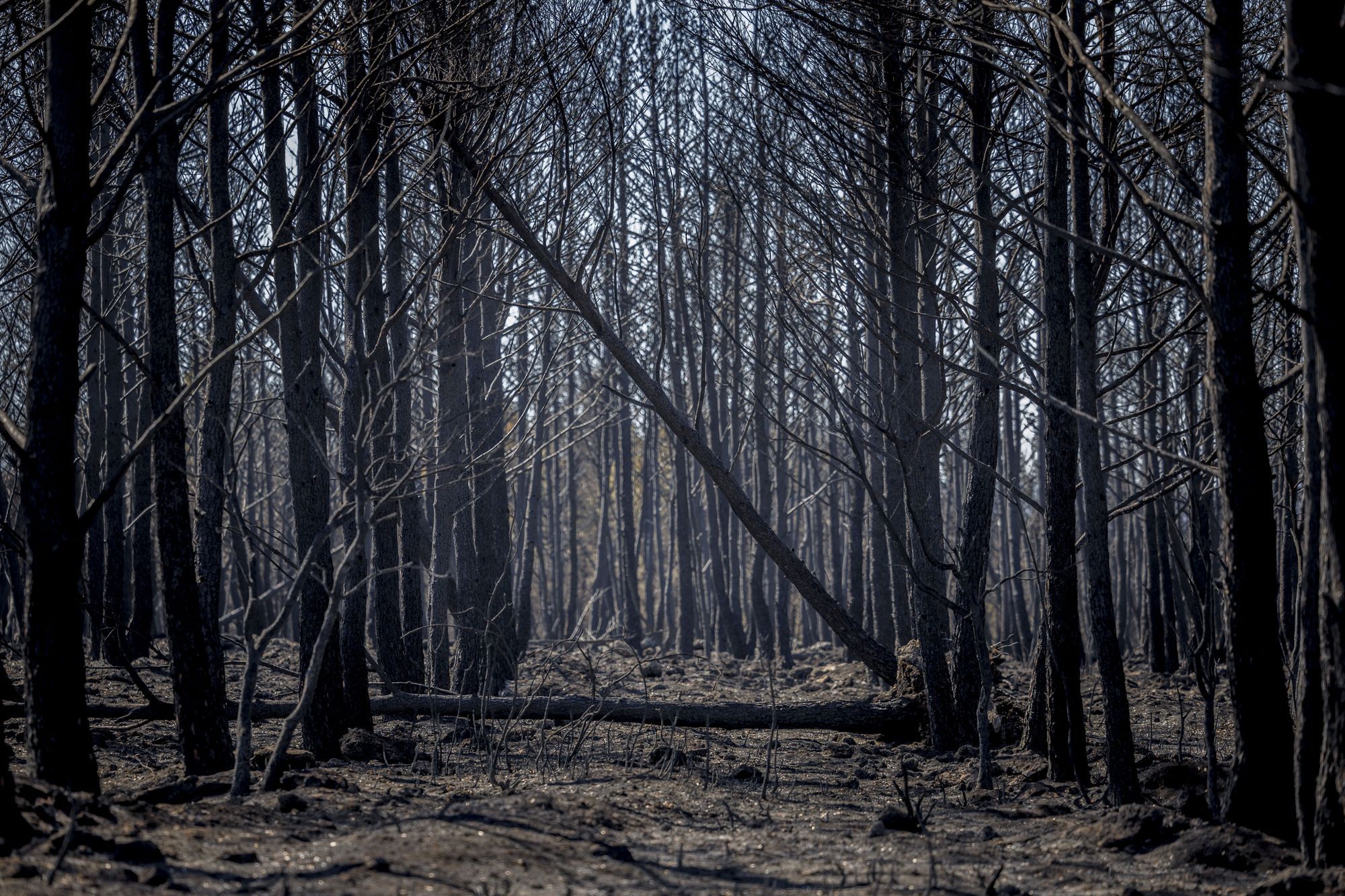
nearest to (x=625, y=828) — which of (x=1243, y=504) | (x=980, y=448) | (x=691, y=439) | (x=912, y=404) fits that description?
(x=1243, y=504)

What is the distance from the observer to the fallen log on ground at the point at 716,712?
7.95 m

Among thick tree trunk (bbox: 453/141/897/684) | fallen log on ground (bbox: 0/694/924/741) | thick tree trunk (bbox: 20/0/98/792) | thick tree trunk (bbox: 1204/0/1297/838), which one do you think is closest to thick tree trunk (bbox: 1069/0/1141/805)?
thick tree trunk (bbox: 1204/0/1297/838)

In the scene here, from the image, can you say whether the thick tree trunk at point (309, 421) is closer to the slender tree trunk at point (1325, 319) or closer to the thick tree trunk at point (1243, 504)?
the thick tree trunk at point (1243, 504)

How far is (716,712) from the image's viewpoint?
26.9 ft

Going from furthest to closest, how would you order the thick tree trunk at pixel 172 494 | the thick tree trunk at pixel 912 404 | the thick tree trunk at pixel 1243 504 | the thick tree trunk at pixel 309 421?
the thick tree trunk at pixel 912 404 < the thick tree trunk at pixel 309 421 < the thick tree trunk at pixel 172 494 < the thick tree trunk at pixel 1243 504

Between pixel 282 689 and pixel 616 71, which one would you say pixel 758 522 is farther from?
pixel 616 71

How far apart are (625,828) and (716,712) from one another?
374 centimetres

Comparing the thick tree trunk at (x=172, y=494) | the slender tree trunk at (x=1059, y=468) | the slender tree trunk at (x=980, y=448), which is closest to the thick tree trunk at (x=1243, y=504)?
the slender tree trunk at (x=1059, y=468)

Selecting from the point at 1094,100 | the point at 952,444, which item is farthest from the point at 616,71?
the point at 952,444

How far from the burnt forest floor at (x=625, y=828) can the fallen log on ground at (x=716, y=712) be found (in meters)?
0.49

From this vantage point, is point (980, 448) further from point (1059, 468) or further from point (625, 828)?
point (625, 828)

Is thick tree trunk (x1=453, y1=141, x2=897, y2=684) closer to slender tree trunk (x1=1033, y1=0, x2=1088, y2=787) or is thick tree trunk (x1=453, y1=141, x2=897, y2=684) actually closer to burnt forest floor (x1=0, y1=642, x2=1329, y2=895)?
burnt forest floor (x1=0, y1=642, x2=1329, y2=895)

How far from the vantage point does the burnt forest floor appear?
3.52 m

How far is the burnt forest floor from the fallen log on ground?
0.49m
